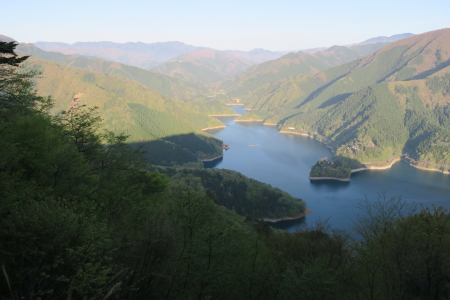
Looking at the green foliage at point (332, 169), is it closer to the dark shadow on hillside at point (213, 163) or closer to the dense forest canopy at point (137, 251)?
the dark shadow on hillside at point (213, 163)

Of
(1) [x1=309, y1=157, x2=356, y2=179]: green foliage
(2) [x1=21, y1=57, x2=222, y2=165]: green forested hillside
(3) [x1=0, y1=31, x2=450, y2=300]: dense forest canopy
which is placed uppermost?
(3) [x1=0, y1=31, x2=450, y2=300]: dense forest canopy

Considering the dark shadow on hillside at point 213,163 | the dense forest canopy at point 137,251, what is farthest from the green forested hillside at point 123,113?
the dense forest canopy at point 137,251

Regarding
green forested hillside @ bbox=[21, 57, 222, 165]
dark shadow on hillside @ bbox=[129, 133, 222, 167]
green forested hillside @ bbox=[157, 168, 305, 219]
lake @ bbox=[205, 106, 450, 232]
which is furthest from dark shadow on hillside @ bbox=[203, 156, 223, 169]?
green forested hillside @ bbox=[157, 168, 305, 219]

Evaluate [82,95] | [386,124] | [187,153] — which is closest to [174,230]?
[187,153]

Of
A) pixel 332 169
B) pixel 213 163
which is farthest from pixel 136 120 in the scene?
pixel 332 169

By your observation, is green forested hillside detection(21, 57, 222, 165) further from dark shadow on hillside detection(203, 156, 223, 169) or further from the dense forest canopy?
the dense forest canopy

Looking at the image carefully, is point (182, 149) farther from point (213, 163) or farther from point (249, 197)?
point (249, 197)
